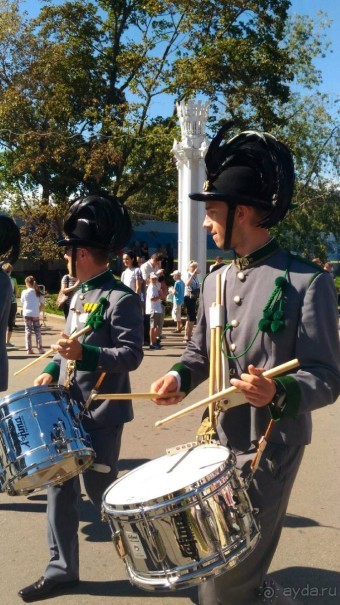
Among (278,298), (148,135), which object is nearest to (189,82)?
(148,135)

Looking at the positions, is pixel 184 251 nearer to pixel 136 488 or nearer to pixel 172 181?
pixel 172 181

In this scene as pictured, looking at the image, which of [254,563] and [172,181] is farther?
[172,181]

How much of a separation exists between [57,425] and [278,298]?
46.8 inches

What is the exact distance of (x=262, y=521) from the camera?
263cm

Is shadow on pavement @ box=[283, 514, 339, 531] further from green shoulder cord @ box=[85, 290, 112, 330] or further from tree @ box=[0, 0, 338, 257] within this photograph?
tree @ box=[0, 0, 338, 257]

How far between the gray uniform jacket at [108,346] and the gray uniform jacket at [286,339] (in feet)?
2.22

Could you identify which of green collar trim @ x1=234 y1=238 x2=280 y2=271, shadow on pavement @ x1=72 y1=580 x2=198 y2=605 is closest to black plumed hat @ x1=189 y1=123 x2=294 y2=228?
green collar trim @ x1=234 y1=238 x2=280 y2=271

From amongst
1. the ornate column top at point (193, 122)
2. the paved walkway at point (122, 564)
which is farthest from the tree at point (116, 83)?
the paved walkway at point (122, 564)

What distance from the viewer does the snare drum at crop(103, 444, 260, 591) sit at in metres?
2.30

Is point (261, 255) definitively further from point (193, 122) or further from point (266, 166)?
point (193, 122)

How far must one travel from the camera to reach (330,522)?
4715 mm

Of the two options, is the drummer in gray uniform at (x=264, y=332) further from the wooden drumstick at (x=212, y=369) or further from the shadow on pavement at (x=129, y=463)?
the shadow on pavement at (x=129, y=463)

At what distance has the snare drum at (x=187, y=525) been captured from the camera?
230 centimetres

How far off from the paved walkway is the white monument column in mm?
10574
